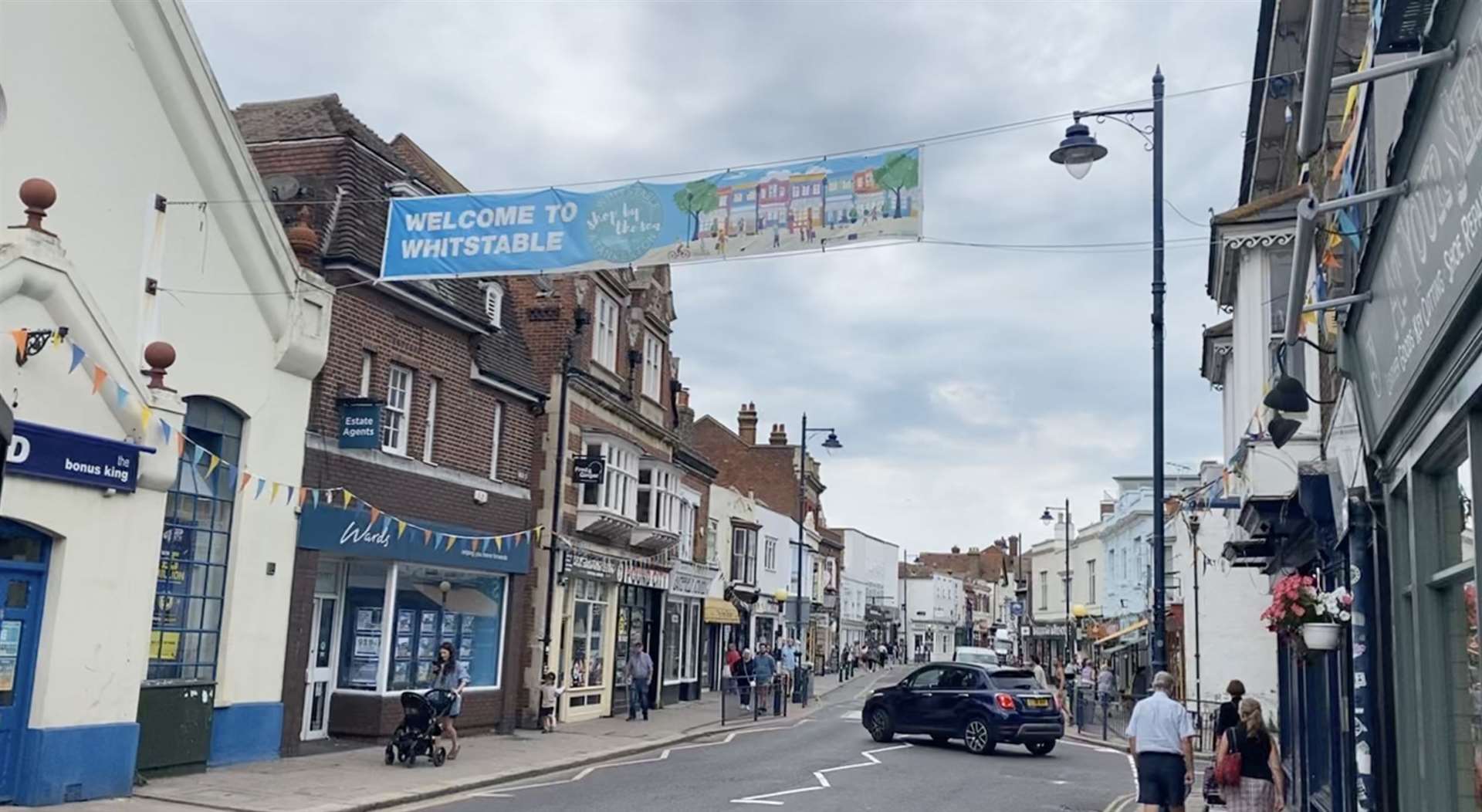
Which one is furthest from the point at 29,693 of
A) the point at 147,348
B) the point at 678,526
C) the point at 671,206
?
the point at 678,526

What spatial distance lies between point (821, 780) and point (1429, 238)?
1321cm

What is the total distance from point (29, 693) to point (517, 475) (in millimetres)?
12494

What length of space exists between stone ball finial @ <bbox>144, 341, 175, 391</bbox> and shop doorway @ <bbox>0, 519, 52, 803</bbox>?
2.11 meters

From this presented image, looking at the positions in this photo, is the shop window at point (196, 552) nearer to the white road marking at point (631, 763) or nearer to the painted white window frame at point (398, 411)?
the painted white window frame at point (398, 411)

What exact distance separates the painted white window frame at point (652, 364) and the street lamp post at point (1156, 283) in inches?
724

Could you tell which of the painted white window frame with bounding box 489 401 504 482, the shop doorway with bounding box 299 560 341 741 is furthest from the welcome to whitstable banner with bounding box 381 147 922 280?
the painted white window frame with bounding box 489 401 504 482

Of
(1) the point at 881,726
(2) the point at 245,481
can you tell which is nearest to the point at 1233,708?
(1) the point at 881,726

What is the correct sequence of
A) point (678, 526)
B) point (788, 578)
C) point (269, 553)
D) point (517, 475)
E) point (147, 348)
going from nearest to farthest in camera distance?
point (147, 348) → point (269, 553) → point (517, 475) → point (678, 526) → point (788, 578)

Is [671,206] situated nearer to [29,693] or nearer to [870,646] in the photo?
[29,693]

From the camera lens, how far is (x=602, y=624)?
96.5 feet

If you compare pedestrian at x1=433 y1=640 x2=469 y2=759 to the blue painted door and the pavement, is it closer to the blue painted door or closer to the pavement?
the pavement

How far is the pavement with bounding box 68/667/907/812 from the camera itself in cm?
1361

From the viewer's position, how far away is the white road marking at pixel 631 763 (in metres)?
15.8

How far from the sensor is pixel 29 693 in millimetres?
12891
